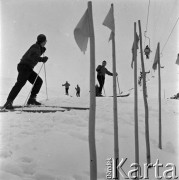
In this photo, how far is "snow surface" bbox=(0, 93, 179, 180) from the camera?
3.12 meters

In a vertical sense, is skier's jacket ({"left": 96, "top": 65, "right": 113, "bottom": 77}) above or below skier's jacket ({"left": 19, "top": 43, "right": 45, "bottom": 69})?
below

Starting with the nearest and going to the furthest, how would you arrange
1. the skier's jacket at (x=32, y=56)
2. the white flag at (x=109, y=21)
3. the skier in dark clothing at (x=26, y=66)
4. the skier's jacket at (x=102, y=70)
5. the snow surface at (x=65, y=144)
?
1. the snow surface at (x=65, y=144)
2. the white flag at (x=109, y=21)
3. the skier in dark clothing at (x=26, y=66)
4. the skier's jacket at (x=32, y=56)
5. the skier's jacket at (x=102, y=70)

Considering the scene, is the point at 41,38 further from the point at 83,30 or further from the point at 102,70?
the point at 83,30

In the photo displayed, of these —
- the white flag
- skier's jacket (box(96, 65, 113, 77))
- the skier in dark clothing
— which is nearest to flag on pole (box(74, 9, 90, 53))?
the white flag

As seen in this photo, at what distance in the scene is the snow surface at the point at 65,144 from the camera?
3124mm

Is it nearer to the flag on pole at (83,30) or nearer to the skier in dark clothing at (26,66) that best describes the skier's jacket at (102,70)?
the skier in dark clothing at (26,66)

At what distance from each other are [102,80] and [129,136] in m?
5.53

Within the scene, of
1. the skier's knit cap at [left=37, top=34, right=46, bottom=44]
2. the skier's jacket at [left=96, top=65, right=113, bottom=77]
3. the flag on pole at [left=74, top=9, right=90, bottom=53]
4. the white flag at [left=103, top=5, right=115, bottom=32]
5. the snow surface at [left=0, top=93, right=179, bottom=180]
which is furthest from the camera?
the skier's jacket at [left=96, top=65, right=113, bottom=77]

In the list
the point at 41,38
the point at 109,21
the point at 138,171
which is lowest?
the point at 138,171

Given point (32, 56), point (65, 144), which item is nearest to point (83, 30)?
point (65, 144)

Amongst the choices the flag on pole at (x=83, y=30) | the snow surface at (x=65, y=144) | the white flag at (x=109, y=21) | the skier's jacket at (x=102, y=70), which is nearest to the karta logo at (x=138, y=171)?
the snow surface at (x=65, y=144)

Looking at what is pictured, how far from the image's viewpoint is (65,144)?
3926 millimetres

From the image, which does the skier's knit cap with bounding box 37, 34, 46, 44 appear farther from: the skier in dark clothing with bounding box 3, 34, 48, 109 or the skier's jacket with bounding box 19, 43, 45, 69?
the skier's jacket with bounding box 19, 43, 45, 69

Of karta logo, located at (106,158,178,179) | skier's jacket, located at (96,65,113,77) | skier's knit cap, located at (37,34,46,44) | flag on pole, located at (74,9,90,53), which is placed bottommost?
karta logo, located at (106,158,178,179)
